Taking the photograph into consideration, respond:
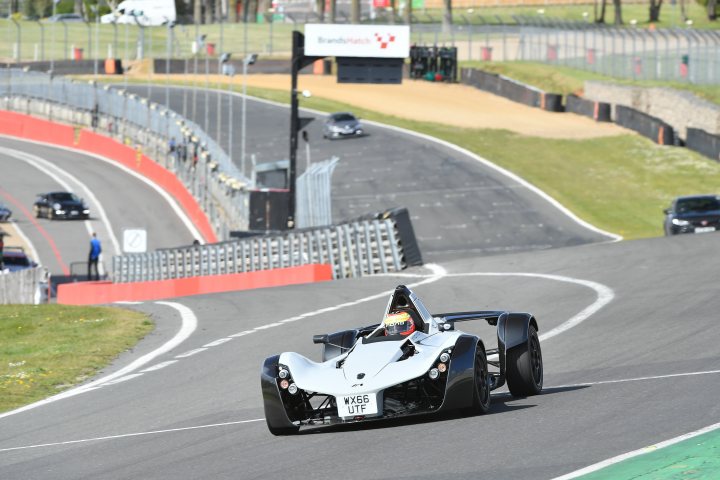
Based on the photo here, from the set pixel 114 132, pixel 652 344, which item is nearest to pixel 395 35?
pixel 114 132

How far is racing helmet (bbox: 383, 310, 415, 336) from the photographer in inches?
488

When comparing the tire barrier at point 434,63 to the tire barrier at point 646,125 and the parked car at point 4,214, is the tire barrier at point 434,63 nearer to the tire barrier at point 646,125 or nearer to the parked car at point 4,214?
the tire barrier at point 646,125

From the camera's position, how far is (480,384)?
11.8 m

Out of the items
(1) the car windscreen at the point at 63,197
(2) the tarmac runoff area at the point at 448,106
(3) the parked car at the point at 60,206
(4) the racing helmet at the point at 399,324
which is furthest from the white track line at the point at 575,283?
(2) the tarmac runoff area at the point at 448,106

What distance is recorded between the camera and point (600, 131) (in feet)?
242

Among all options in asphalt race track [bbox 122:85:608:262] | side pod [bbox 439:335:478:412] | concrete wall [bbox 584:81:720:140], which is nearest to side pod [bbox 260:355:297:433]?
side pod [bbox 439:335:478:412]

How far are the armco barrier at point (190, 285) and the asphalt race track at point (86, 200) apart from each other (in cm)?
1348

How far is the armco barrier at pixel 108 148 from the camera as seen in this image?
213 ft

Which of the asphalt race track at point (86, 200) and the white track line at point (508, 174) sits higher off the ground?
the white track line at point (508, 174)

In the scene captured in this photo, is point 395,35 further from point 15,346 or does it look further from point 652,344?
point 652,344

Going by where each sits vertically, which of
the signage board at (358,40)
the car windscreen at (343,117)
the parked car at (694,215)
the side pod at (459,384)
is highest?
the signage board at (358,40)

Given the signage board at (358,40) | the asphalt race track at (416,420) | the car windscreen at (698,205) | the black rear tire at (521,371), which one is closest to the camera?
the asphalt race track at (416,420)

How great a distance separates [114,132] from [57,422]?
7090 centimetres

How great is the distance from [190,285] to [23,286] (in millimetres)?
4955
